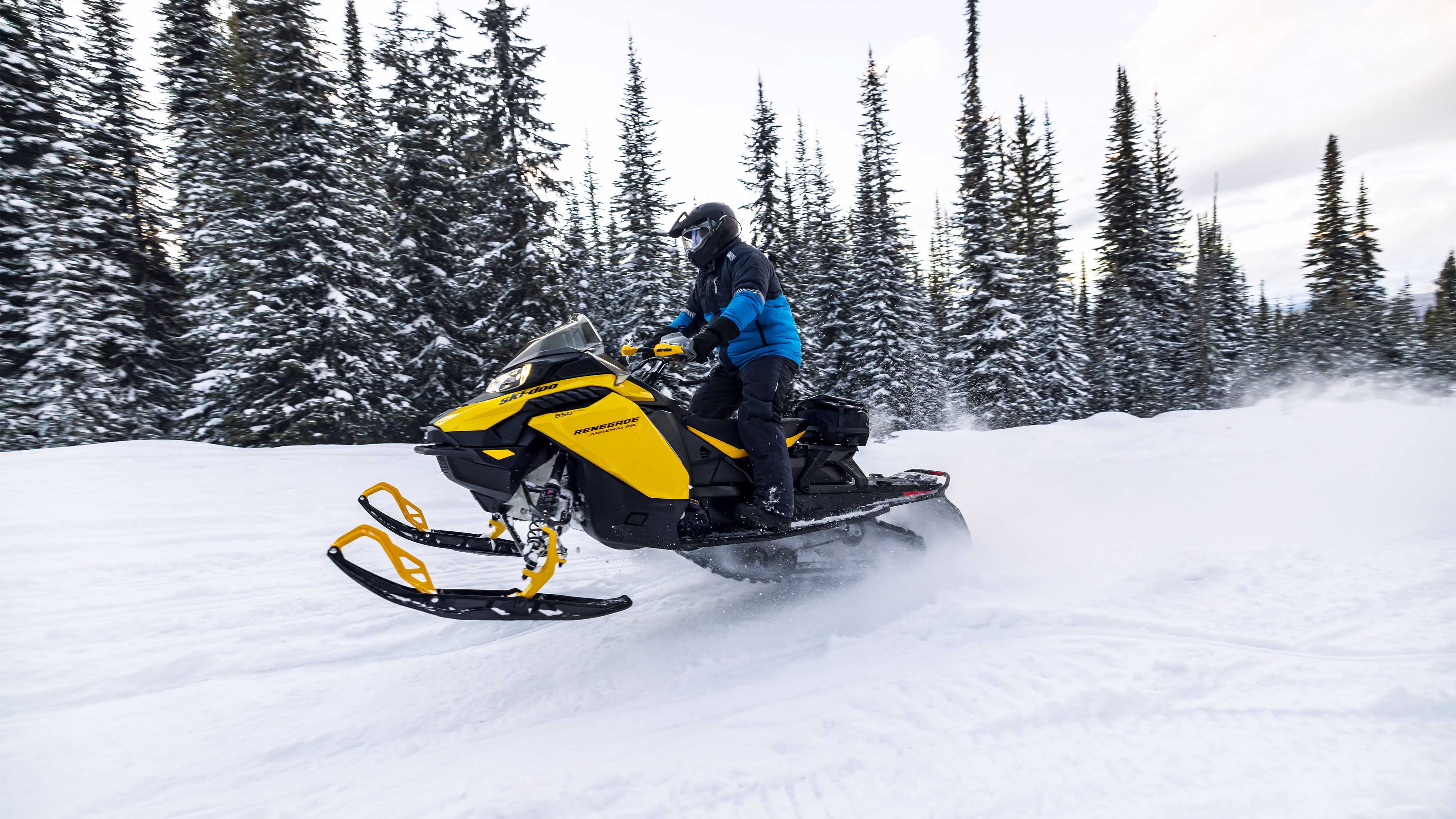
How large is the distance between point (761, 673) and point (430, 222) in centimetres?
1976

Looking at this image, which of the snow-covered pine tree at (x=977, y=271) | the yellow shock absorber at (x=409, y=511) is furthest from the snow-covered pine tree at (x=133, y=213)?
the snow-covered pine tree at (x=977, y=271)

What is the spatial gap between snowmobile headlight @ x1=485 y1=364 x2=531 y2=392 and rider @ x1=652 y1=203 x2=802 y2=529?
0.89 meters

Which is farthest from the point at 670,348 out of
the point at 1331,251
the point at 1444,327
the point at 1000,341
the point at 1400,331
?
the point at 1331,251

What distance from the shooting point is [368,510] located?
3.60 metres

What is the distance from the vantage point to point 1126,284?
2980 centimetres

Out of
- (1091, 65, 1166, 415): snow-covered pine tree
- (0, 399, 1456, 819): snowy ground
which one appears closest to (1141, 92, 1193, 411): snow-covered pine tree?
(1091, 65, 1166, 415): snow-covered pine tree

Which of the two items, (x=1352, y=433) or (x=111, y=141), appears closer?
(x=1352, y=433)

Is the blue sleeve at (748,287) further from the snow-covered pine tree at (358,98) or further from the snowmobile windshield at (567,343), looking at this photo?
the snow-covered pine tree at (358,98)

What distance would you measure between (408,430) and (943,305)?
110ft

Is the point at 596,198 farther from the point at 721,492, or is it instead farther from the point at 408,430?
the point at 721,492

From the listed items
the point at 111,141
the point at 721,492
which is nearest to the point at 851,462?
the point at 721,492

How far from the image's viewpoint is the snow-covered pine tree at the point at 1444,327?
17.4 m

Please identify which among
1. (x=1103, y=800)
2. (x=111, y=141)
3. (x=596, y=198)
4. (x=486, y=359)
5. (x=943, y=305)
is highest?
(x=596, y=198)

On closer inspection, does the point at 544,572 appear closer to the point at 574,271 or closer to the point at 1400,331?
the point at 574,271
